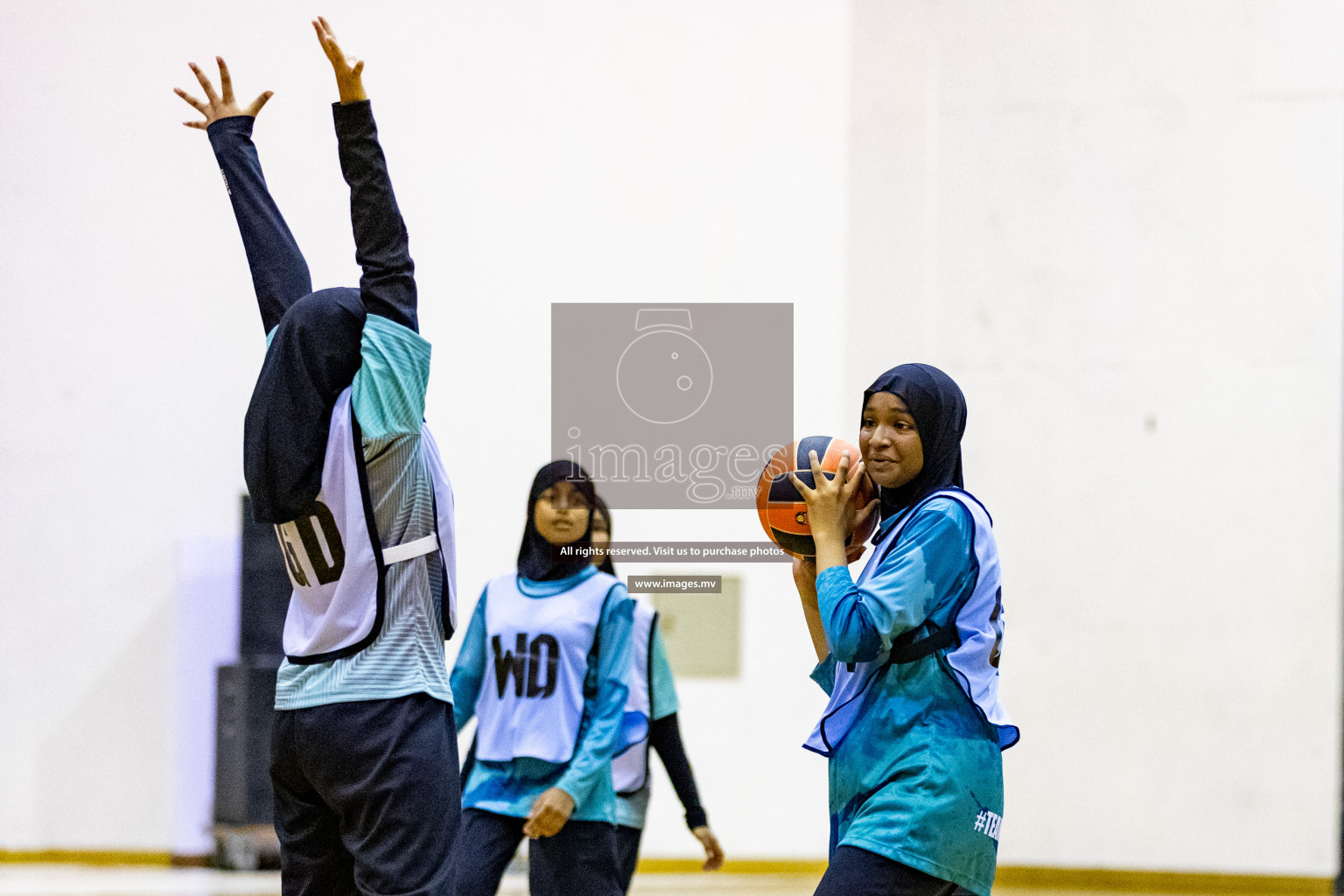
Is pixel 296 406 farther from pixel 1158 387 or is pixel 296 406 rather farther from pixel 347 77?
pixel 1158 387

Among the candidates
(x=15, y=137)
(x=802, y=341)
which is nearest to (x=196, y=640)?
(x=15, y=137)

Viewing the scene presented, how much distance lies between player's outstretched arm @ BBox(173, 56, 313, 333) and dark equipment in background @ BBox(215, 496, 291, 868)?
2910 mm

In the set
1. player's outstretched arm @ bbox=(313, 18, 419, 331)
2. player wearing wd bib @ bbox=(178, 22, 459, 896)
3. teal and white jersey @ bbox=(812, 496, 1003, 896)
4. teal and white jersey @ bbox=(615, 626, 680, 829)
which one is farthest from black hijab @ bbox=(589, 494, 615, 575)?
teal and white jersey @ bbox=(812, 496, 1003, 896)

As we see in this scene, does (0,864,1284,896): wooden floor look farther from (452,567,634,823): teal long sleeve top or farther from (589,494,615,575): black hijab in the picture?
(589,494,615,575): black hijab

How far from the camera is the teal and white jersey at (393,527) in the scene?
207cm

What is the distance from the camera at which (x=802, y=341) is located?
4.62m

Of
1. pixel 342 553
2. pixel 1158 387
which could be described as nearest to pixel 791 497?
pixel 342 553

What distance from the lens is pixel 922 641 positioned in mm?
2023

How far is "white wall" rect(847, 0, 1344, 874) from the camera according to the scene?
17.0ft

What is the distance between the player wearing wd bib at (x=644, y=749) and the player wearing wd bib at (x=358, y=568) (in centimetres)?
112

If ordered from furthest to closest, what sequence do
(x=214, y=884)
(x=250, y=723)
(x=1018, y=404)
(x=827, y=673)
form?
(x=1018, y=404) < (x=250, y=723) < (x=214, y=884) < (x=827, y=673)

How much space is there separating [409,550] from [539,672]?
1120 mm

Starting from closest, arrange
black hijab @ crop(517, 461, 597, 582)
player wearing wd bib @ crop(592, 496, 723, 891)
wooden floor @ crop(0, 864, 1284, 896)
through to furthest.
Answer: black hijab @ crop(517, 461, 597, 582) → player wearing wd bib @ crop(592, 496, 723, 891) → wooden floor @ crop(0, 864, 1284, 896)

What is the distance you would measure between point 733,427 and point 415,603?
1.32 m
